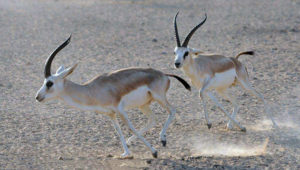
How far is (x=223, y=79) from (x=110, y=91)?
272 cm

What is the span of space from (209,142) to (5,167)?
308 centimetres

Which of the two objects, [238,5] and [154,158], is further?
[238,5]

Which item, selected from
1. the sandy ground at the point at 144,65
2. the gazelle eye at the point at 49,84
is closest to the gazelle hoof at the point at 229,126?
the sandy ground at the point at 144,65

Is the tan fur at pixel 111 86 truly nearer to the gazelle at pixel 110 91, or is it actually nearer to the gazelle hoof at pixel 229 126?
the gazelle at pixel 110 91

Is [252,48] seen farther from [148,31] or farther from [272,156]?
[272,156]

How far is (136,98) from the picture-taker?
316 inches

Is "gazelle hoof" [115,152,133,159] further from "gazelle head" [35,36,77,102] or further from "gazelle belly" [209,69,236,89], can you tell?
"gazelle belly" [209,69,236,89]

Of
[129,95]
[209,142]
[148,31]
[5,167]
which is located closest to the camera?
[5,167]

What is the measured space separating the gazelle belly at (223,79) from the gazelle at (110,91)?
1690 millimetres

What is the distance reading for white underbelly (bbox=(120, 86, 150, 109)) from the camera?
26.0ft

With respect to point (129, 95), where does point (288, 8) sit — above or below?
below

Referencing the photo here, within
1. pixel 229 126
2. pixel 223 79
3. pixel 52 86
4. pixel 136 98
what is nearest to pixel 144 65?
pixel 223 79

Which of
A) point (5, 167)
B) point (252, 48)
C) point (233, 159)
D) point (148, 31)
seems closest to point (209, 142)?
point (233, 159)

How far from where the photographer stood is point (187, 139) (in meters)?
8.85
